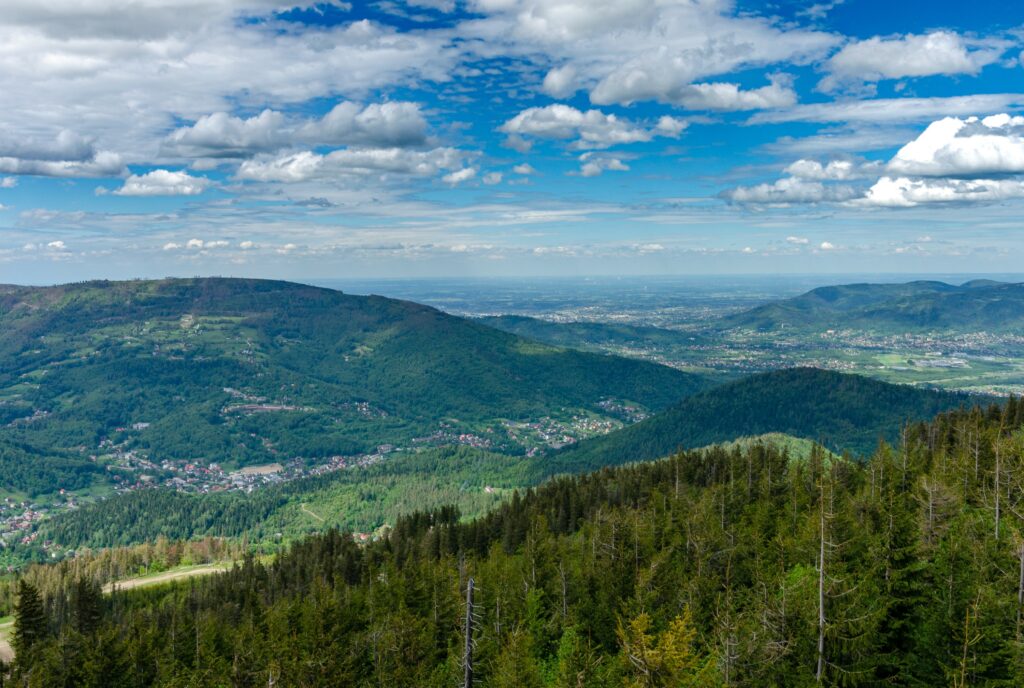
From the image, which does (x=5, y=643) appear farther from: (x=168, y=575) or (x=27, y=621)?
(x=27, y=621)

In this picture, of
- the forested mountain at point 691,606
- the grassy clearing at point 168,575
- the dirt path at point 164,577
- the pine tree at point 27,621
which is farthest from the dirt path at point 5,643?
the pine tree at point 27,621

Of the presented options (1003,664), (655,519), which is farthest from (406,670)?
(655,519)

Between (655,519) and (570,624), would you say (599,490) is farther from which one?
(570,624)

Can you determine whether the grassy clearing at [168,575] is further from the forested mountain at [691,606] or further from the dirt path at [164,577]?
the forested mountain at [691,606]

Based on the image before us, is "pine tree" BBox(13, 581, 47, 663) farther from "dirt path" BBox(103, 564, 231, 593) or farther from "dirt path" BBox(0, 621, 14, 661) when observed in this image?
"dirt path" BBox(103, 564, 231, 593)

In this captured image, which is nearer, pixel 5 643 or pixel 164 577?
pixel 5 643

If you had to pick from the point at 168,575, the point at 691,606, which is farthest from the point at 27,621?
the point at 168,575
